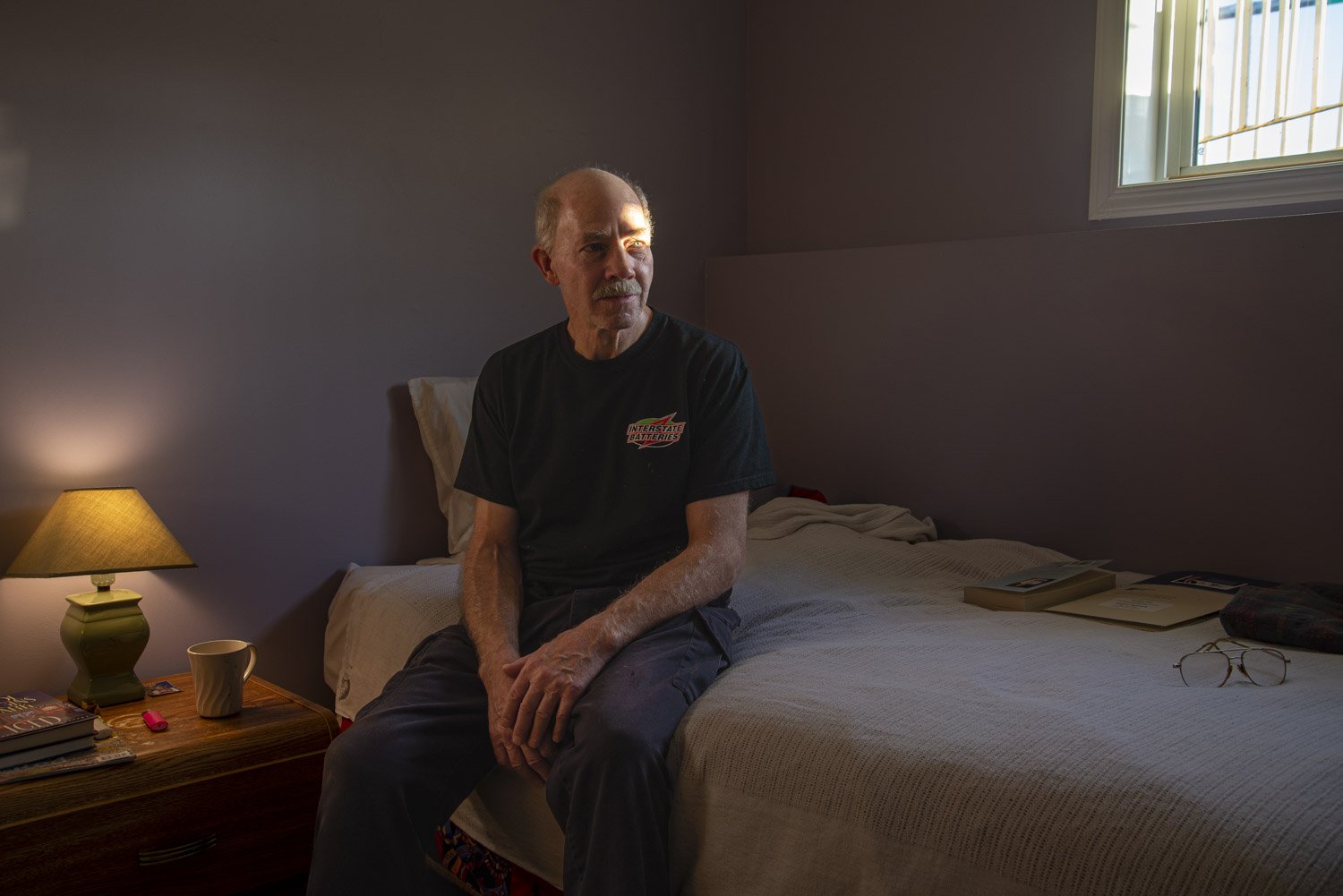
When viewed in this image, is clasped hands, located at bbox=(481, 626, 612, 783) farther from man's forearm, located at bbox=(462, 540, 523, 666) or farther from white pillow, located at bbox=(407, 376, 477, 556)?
white pillow, located at bbox=(407, 376, 477, 556)

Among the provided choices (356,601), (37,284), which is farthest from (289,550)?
(37,284)

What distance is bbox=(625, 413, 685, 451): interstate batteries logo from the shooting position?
1635mm

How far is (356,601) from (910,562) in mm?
1162

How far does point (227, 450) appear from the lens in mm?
2219

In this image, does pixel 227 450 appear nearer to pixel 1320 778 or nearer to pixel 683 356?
pixel 683 356

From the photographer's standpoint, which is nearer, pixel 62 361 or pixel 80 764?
pixel 80 764

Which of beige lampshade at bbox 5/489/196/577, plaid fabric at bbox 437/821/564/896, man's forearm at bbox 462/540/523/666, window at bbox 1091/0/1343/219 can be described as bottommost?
plaid fabric at bbox 437/821/564/896

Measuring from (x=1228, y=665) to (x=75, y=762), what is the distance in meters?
1.67

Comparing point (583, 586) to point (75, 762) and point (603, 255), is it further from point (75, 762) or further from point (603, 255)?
point (75, 762)

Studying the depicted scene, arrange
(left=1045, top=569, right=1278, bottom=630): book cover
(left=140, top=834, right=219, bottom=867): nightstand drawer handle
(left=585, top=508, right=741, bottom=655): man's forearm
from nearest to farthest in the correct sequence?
(left=585, top=508, right=741, bottom=655): man's forearm → (left=140, top=834, right=219, bottom=867): nightstand drawer handle → (left=1045, top=569, right=1278, bottom=630): book cover

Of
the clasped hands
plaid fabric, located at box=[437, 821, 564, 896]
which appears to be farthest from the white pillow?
the clasped hands

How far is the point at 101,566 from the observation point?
1.82 metres

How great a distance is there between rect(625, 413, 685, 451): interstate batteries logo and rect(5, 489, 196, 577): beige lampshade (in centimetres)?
88

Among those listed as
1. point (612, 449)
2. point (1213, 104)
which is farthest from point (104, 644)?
point (1213, 104)
